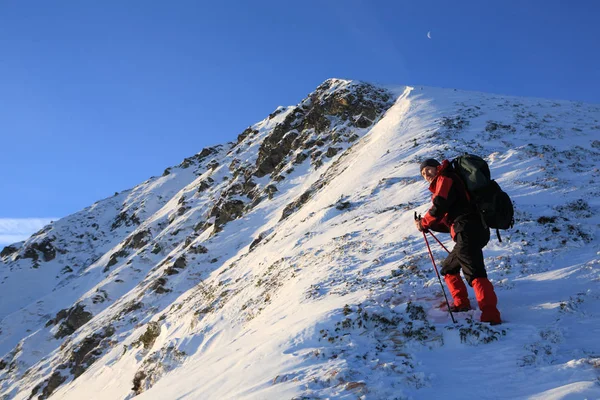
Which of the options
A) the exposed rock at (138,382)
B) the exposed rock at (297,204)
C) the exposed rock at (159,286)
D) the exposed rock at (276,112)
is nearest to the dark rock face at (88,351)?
the exposed rock at (159,286)

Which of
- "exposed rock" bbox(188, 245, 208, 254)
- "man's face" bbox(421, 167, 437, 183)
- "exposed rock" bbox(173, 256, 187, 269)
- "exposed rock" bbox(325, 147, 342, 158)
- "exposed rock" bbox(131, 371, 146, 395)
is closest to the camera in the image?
A: "man's face" bbox(421, 167, 437, 183)

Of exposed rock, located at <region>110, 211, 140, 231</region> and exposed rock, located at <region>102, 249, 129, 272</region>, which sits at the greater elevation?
exposed rock, located at <region>110, 211, 140, 231</region>

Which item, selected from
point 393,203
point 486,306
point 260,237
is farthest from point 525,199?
point 260,237

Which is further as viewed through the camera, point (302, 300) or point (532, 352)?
point (302, 300)

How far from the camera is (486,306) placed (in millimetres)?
5672

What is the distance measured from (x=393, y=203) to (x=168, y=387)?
32.5 feet

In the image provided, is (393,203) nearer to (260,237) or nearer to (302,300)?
(302,300)

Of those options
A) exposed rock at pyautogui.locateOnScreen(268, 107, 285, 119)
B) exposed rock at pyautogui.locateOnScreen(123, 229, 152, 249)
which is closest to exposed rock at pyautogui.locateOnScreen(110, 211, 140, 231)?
exposed rock at pyautogui.locateOnScreen(123, 229, 152, 249)

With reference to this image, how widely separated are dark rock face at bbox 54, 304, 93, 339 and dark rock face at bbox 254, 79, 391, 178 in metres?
22.0

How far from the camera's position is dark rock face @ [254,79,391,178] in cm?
4069

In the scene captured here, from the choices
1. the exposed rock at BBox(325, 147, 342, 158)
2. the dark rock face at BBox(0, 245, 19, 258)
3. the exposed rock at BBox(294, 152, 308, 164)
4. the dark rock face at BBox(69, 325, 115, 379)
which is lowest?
the dark rock face at BBox(69, 325, 115, 379)

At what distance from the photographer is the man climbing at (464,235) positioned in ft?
18.7

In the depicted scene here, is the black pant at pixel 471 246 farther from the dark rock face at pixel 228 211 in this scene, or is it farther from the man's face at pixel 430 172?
the dark rock face at pixel 228 211

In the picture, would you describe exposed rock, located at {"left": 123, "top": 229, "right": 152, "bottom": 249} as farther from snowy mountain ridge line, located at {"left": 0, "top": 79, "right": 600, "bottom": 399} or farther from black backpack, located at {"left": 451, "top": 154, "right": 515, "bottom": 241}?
black backpack, located at {"left": 451, "top": 154, "right": 515, "bottom": 241}
